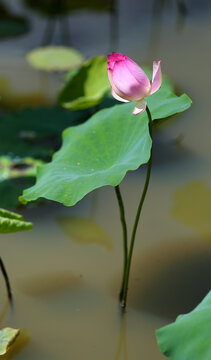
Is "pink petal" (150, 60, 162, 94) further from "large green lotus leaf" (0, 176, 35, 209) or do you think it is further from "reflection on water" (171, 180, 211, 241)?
"large green lotus leaf" (0, 176, 35, 209)

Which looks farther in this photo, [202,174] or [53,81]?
[53,81]

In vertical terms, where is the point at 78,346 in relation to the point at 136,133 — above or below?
below

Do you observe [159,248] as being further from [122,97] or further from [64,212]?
[122,97]

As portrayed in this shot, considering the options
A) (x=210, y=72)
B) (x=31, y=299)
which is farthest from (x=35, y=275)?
(x=210, y=72)

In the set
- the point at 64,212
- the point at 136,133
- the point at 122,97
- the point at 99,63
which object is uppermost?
the point at 122,97

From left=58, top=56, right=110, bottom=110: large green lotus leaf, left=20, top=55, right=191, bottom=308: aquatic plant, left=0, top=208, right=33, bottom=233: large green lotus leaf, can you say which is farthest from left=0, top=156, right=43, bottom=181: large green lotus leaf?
left=0, top=208, right=33, bottom=233: large green lotus leaf

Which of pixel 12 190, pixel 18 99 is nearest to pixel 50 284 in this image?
pixel 12 190

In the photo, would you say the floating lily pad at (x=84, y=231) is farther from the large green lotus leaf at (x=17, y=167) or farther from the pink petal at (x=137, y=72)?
the pink petal at (x=137, y=72)

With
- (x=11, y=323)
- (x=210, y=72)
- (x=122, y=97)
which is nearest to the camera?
(x=122, y=97)
